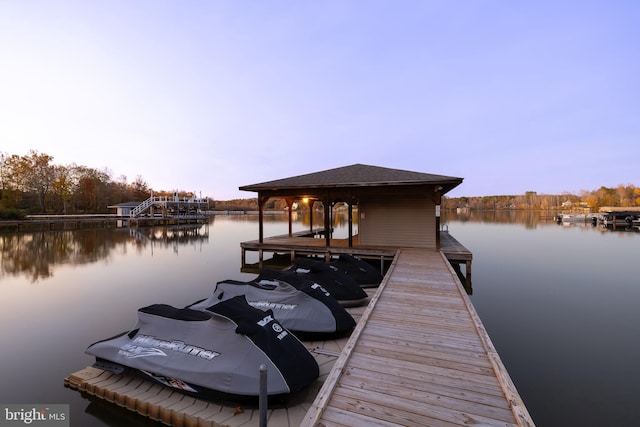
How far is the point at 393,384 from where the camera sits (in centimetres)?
266

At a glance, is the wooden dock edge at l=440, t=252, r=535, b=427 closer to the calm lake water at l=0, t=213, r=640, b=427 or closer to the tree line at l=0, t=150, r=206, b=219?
the calm lake water at l=0, t=213, r=640, b=427

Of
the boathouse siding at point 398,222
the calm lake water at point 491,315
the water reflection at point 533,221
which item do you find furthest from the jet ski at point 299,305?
the water reflection at point 533,221

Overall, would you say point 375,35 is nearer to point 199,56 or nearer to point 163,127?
point 199,56

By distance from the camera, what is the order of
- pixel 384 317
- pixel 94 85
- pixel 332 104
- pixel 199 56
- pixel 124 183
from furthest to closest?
pixel 124 183
pixel 332 104
pixel 199 56
pixel 94 85
pixel 384 317

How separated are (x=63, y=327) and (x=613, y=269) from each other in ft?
70.2

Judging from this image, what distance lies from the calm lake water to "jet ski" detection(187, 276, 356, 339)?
8.26ft

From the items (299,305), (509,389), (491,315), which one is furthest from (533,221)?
(509,389)

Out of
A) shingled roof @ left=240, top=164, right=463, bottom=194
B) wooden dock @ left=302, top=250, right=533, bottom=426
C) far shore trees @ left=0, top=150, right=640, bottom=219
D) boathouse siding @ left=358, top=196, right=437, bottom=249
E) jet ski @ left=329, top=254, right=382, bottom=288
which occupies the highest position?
far shore trees @ left=0, top=150, right=640, bottom=219

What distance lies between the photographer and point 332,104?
1346 inches

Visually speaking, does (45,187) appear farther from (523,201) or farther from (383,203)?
(523,201)

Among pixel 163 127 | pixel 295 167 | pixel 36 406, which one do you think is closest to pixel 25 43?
pixel 163 127

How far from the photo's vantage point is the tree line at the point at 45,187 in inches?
1548

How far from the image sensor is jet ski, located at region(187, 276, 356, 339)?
5.01m

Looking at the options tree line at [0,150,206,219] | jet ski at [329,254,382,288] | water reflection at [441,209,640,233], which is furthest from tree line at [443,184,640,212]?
tree line at [0,150,206,219]
